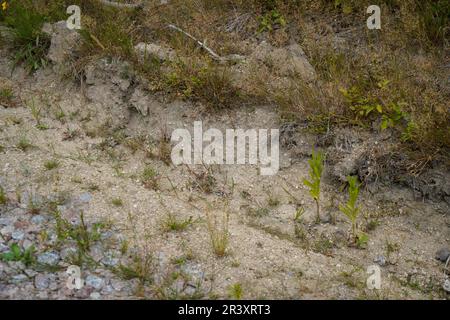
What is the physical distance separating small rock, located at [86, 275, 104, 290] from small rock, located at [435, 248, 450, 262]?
111 inches

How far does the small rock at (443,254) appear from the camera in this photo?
4.50m

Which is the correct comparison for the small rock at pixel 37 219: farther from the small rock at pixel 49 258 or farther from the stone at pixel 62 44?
the stone at pixel 62 44

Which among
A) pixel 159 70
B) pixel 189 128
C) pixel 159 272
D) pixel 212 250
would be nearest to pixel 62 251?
pixel 159 272

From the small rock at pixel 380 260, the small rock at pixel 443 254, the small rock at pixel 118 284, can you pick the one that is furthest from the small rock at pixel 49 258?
the small rock at pixel 443 254

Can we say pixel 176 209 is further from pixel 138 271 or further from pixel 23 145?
pixel 23 145

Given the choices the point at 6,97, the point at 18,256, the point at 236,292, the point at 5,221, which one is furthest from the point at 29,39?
the point at 236,292

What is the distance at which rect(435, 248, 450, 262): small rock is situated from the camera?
177 inches

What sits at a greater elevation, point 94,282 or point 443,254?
point 443,254

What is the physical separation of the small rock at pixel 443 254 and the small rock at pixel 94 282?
282 cm

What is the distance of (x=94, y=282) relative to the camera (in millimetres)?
4090

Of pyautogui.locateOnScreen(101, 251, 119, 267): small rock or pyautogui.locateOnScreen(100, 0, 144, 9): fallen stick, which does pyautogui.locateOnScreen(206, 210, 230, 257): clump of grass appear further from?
pyautogui.locateOnScreen(100, 0, 144, 9): fallen stick

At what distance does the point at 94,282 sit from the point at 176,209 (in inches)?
43.2
